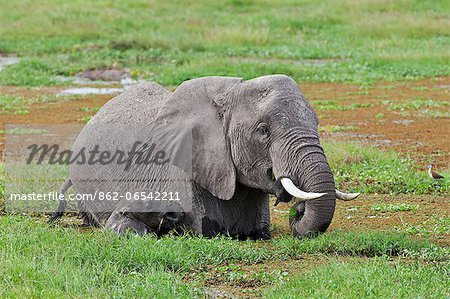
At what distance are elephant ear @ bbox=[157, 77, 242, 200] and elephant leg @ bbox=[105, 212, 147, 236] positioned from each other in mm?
600

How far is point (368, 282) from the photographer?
5.55 metres

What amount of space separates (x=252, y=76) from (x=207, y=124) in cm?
1111

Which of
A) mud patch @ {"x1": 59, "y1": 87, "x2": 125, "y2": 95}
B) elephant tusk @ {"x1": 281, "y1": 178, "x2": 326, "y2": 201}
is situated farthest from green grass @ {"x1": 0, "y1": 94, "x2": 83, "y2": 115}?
elephant tusk @ {"x1": 281, "y1": 178, "x2": 326, "y2": 201}

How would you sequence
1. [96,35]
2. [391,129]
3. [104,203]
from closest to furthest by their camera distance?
[104,203] < [391,129] < [96,35]

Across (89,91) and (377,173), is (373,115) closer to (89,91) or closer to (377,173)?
(377,173)

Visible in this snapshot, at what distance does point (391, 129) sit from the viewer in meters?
13.6

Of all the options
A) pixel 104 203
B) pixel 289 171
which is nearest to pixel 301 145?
pixel 289 171

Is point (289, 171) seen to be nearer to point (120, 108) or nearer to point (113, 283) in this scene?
point (113, 283)

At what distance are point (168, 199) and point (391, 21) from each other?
21.6 m

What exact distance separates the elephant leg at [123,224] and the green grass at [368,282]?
5.48 feet

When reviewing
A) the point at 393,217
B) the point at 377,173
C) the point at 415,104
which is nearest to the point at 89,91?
the point at 415,104

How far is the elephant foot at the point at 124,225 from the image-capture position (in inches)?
277

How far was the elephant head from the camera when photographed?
6.38 meters

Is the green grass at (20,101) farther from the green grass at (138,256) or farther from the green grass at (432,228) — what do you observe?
the green grass at (432,228)
